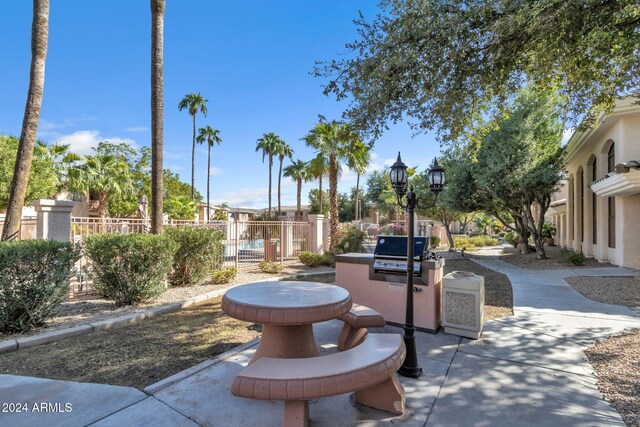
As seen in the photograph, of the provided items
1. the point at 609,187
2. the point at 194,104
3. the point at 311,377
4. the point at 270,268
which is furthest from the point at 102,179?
the point at 609,187

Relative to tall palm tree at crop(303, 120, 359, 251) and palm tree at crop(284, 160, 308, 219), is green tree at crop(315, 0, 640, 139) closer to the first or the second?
tall palm tree at crop(303, 120, 359, 251)

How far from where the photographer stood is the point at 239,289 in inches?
151

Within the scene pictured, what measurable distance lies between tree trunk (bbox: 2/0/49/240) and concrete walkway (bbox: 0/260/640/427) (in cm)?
425

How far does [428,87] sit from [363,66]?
1116 mm

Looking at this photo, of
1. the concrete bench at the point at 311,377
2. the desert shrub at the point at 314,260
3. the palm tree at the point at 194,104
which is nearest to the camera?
the concrete bench at the point at 311,377

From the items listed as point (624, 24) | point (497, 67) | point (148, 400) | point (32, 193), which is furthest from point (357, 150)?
point (32, 193)

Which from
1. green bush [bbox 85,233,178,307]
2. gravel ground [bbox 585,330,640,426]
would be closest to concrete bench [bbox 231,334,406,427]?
gravel ground [bbox 585,330,640,426]

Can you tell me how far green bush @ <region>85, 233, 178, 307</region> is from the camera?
6066mm

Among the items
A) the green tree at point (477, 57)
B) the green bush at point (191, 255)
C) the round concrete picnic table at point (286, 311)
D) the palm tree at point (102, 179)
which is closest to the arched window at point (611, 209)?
the green tree at point (477, 57)

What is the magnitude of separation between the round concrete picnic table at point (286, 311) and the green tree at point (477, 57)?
3501 mm

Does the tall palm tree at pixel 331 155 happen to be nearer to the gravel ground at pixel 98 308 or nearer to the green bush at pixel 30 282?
the gravel ground at pixel 98 308

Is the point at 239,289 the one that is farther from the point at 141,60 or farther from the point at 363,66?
the point at 141,60

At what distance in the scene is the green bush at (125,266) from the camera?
19.9 feet

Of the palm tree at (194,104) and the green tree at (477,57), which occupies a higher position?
the palm tree at (194,104)
